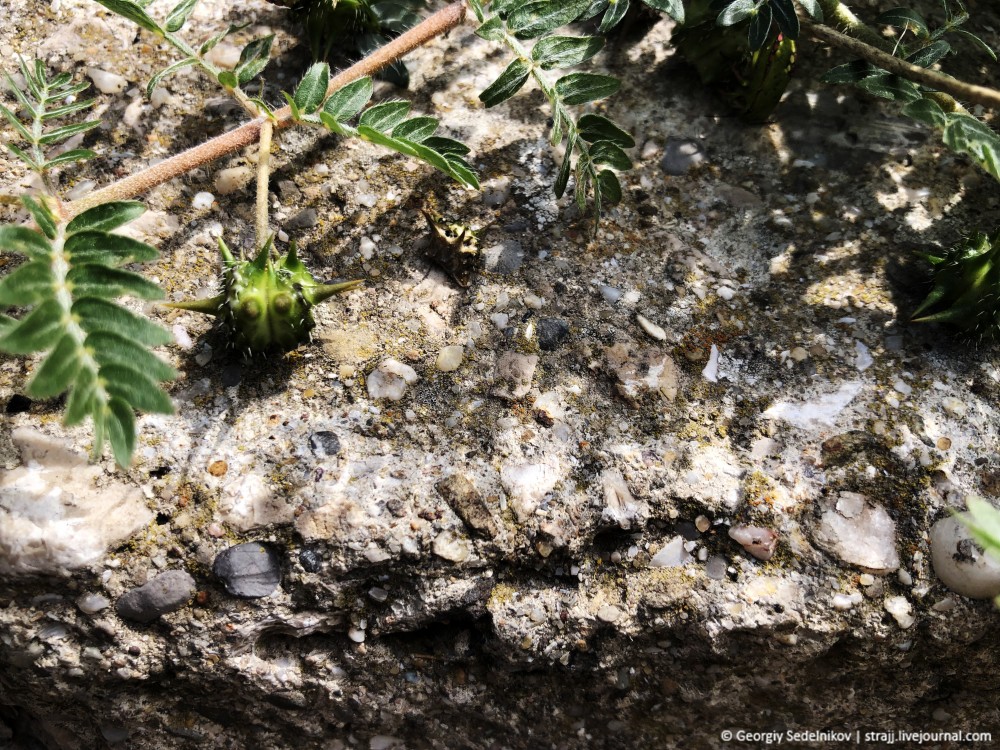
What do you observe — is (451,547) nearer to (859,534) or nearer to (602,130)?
(859,534)

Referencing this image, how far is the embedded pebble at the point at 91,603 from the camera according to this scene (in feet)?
6.56

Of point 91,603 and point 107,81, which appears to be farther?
point 107,81

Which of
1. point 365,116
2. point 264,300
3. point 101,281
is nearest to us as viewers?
point 101,281

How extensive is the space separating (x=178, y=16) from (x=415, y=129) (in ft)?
2.53

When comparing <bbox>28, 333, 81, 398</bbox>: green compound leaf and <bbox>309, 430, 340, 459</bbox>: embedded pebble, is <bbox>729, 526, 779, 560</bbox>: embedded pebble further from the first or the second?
<bbox>28, 333, 81, 398</bbox>: green compound leaf

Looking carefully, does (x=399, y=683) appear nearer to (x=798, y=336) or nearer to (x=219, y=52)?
(x=798, y=336)

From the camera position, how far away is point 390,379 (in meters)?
2.27

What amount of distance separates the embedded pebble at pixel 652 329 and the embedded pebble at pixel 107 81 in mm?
1740

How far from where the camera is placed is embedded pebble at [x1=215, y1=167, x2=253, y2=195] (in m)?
2.54

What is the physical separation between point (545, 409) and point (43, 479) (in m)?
1.22

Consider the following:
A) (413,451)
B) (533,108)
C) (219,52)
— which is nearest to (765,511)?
(413,451)

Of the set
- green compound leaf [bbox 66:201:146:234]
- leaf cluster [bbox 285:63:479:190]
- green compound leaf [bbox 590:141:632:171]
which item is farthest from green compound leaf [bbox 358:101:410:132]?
green compound leaf [bbox 66:201:146:234]

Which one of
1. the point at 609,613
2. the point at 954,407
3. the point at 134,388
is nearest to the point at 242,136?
the point at 134,388

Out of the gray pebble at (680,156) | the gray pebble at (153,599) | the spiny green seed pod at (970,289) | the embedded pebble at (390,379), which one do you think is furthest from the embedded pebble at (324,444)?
the spiny green seed pod at (970,289)
